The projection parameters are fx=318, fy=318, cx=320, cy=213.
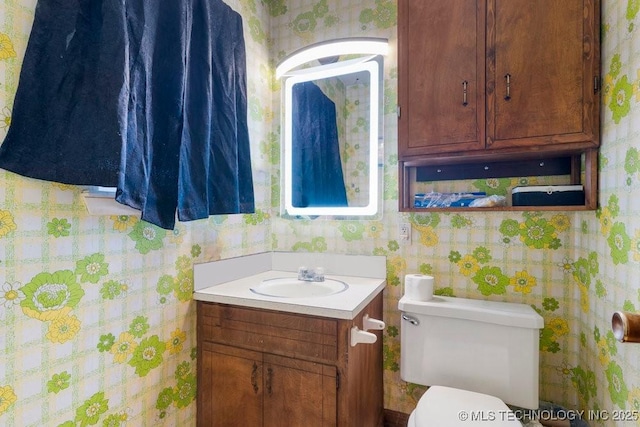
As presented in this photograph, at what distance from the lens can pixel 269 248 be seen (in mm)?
1954

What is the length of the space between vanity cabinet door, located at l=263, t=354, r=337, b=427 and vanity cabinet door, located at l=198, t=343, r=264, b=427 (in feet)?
0.15

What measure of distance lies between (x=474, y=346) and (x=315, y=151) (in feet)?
4.10

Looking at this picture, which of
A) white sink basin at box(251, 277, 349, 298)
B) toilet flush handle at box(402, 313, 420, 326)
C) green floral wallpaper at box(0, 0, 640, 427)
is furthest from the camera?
white sink basin at box(251, 277, 349, 298)

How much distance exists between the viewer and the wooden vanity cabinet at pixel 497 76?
1.17m

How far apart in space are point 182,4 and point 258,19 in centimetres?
77

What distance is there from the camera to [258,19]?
1.85 m

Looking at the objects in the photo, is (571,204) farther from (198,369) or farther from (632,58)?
(198,369)

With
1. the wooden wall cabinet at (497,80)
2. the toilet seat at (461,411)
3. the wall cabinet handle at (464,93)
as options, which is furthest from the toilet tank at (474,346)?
the wall cabinet handle at (464,93)

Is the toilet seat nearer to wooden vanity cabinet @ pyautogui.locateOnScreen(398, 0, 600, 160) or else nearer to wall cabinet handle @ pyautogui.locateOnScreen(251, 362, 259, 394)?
wall cabinet handle @ pyautogui.locateOnScreen(251, 362, 259, 394)

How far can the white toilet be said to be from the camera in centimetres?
117

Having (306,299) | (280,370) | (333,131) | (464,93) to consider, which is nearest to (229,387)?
(280,370)

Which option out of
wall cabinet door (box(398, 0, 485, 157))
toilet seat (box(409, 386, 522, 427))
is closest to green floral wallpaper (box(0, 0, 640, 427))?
wall cabinet door (box(398, 0, 485, 157))

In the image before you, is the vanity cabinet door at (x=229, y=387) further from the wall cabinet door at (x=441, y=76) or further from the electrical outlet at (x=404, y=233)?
the wall cabinet door at (x=441, y=76)

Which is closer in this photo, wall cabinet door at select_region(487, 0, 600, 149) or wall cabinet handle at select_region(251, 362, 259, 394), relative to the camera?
wall cabinet door at select_region(487, 0, 600, 149)
